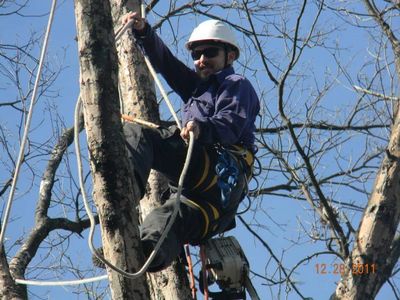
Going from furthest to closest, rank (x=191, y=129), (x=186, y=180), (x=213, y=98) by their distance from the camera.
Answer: (x=213, y=98) < (x=186, y=180) < (x=191, y=129)

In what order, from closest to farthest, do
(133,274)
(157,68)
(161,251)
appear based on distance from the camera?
(133,274) < (161,251) < (157,68)

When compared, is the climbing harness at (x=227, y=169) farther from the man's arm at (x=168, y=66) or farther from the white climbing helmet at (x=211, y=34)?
the white climbing helmet at (x=211, y=34)

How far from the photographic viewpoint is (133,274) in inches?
126

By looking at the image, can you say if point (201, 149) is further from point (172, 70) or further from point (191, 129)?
point (172, 70)

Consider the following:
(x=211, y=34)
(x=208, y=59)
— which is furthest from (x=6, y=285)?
(x=211, y=34)

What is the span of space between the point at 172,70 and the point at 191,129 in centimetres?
87

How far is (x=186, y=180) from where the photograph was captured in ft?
13.5

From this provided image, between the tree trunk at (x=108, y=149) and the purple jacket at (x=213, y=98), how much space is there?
0.71 meters

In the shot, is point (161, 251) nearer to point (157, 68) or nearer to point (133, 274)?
point (133, 274)

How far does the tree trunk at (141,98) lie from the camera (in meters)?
4.12

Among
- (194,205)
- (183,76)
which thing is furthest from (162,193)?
(183,76)

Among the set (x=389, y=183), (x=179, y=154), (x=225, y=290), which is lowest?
(x=225, y=290)

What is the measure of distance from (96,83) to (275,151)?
2482 millimetres

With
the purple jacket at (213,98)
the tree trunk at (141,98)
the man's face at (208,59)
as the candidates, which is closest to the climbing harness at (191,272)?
the tree trunk at (141,98)
